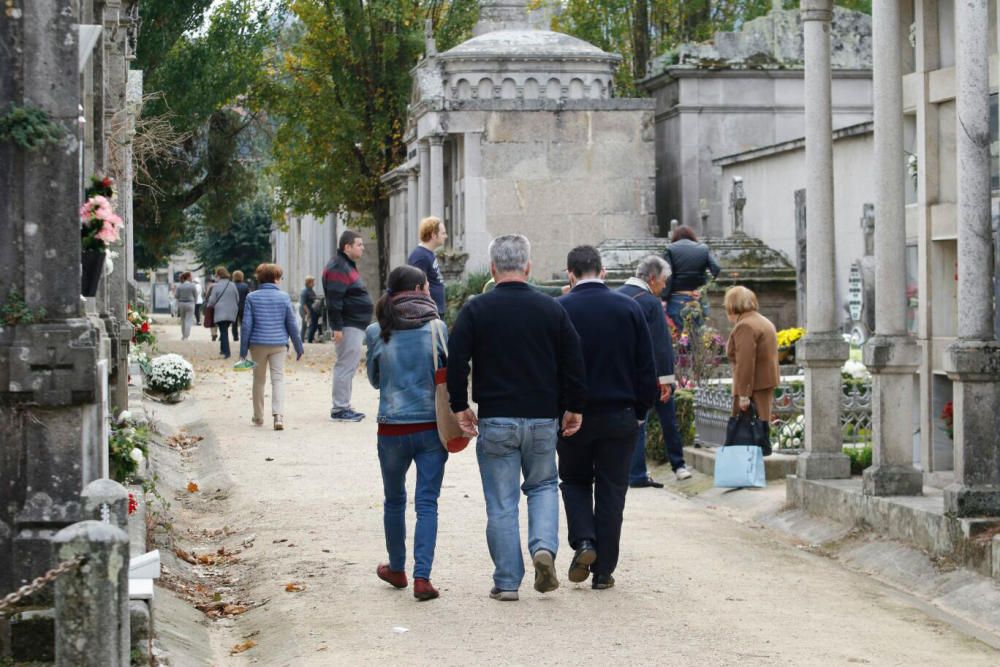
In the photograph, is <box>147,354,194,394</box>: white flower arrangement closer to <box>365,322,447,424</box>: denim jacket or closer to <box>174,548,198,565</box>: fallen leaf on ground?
<box>174,548,198,565</box>: fallen leaf on ground

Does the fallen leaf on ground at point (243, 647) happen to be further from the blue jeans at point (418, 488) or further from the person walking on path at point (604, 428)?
the person walking on path at point (604, 428)

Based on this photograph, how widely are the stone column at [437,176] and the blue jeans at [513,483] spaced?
18.9 meters

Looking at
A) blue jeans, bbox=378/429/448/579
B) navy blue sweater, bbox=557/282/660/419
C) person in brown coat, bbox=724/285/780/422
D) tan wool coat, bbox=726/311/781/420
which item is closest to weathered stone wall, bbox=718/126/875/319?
person in brown coat, bbox=724/285/780/422

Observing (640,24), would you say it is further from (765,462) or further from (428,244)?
(765,462)

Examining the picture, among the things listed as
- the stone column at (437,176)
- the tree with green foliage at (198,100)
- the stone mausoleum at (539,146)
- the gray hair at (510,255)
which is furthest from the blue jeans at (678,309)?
the tree with green foliage at (198,100)

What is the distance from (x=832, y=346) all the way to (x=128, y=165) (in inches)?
296

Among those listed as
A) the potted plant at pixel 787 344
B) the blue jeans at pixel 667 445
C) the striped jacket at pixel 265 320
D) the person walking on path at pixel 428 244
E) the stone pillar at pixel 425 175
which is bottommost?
the blue jeans at pixel 667 445

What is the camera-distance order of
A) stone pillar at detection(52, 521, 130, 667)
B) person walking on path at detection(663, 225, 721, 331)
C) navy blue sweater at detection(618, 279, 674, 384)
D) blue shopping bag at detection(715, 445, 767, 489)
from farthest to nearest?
person walking on path at detection(663, 225, 721, 331) < blue shopping bag at detection(715, 445, 767, 489) < navy blue sweater at detection(618, 279, 674, 384) < stone pillar at detection(52, 521, 130, 667)

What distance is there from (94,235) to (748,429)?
21.3 ft

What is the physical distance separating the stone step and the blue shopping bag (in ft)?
0.94

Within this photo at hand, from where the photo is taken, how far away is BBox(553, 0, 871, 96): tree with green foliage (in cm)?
4025

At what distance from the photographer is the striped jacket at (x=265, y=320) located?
1808 cm

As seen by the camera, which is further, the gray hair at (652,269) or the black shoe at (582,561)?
the gray hair at (652,269)

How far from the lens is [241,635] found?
881cm
